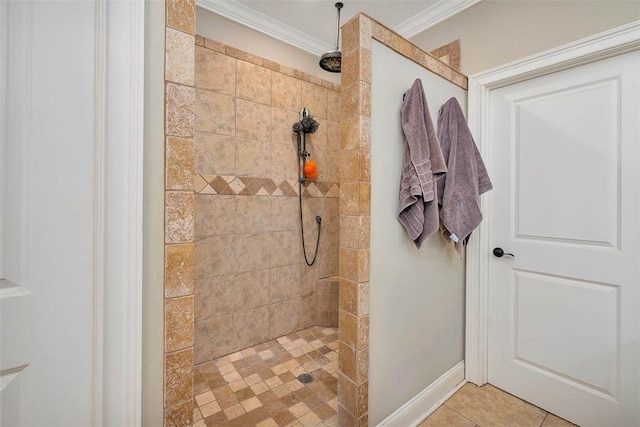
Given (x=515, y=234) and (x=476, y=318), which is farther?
(x=476, y=318)

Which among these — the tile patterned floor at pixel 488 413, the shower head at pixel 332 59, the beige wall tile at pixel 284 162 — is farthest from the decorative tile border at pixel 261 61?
the tile patterned floor at pixel 488 413

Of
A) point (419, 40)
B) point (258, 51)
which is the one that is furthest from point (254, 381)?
point (419, 40)

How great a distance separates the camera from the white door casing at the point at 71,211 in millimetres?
654

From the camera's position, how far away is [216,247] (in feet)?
7.14

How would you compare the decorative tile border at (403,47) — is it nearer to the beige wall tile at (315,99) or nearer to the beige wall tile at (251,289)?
the beige wall tile at (315,99)

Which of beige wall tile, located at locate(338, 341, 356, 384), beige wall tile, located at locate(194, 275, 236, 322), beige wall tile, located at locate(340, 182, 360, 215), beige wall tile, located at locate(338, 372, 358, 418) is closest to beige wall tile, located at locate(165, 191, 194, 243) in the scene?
beige wall tile, located at locate(340, 182, 360, 215)

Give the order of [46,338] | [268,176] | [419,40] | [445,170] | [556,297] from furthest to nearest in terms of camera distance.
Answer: [268,176] < [419,40] < [556,297] < [445,170] < [46,338]

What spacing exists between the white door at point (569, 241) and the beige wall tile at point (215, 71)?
6.55 ft

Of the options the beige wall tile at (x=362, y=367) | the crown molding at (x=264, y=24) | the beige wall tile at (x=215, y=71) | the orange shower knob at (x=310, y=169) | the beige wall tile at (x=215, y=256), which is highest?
the crown molding at (x=264, y=24)

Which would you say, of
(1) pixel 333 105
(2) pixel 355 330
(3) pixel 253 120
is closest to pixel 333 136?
(1) pixel 333 105

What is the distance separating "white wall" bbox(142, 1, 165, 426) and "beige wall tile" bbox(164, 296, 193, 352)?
23 mm

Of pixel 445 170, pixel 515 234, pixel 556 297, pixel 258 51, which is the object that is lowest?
pixel 556 297

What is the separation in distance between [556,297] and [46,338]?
2.37m

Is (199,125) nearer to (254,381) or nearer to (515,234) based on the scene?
(254,381)
